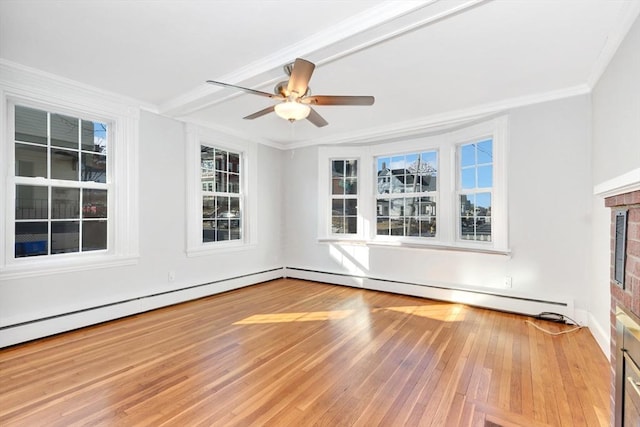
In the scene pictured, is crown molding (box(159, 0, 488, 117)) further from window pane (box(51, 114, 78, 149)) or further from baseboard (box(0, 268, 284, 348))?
baseboard (box(0, 268, 284, 348))

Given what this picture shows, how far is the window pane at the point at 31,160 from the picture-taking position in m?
2.93

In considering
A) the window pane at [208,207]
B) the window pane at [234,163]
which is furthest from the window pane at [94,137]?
the window pane at [234,163]

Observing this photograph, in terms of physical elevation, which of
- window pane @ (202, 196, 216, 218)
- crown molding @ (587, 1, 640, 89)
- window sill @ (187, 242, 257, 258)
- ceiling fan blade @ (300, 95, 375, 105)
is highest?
crown molding @ (587, 1, 640, 89)

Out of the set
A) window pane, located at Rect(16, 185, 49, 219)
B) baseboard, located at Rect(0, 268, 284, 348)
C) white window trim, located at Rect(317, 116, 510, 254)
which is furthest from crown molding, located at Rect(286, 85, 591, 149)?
window pane, located at Rect(16, 185, 49, 219)

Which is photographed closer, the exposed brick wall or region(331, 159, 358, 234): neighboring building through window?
the exposed brick wall

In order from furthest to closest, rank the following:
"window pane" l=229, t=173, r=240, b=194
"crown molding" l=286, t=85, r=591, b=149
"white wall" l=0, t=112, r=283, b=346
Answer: "window pane" l=229, t=173, r=240, b=194
"crown molding" l=286, t=85, r=591, b=149
"white wall" l=0, t=112, r=283, b=346

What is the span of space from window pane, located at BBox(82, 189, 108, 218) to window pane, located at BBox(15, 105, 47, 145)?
619 millimetres

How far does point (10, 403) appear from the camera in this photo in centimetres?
194

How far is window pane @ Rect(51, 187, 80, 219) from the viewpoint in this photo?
3.13 meters

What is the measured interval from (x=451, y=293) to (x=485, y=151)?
→ 1906 millimetres

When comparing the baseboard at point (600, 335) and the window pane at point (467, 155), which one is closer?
the baseboard at point (600, 335)

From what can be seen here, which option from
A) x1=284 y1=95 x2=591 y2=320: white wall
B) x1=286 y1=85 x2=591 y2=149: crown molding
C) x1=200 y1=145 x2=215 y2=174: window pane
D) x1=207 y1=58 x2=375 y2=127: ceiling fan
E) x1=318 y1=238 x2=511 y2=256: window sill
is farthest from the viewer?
x1=200 y1=145 x2=215 y2=174: window pane

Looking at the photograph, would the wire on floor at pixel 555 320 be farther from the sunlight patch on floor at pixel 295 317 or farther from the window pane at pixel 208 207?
the window pane at pixel 208 207

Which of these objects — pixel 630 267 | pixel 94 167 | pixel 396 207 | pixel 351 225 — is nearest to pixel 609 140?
pixel 630 267
